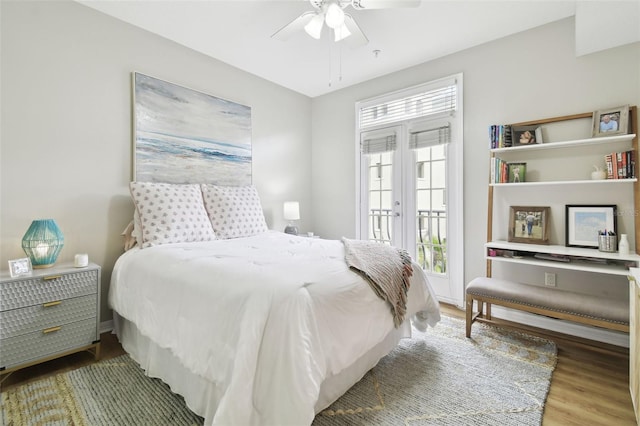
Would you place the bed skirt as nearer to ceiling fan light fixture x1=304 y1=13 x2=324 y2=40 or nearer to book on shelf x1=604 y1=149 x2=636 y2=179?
book on shelf x1=604 y1=149 x2=636 y2=179

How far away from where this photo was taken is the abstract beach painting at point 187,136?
277cm

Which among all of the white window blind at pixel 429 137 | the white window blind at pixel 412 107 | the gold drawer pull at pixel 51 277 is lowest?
the gold drawer pull at pixel 51 277

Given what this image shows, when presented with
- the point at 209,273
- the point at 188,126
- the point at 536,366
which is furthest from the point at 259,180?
the point at 536,366

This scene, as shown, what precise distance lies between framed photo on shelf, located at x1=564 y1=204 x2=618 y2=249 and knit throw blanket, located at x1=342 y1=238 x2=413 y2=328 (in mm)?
1489

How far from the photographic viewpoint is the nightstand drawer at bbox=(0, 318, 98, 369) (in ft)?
5.89

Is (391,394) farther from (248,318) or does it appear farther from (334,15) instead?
(334,15)

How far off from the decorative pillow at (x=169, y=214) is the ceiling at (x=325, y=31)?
1.45 metres

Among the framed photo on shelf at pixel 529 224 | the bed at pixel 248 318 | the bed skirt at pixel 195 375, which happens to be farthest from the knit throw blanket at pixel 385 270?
the framed photo on shelf at pixel 529 224

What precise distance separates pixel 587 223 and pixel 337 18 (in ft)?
8.17

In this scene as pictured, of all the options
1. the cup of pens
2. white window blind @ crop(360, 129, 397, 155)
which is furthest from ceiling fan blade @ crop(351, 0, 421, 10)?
the cup of pens

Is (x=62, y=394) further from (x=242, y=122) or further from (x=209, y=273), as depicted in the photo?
(x=242, y=122)

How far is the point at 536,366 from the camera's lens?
6.67 feet

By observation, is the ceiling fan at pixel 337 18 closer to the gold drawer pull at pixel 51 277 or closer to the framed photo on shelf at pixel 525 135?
the framed photo on shelf at pixel 525 135

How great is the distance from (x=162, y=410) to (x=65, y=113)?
2.28 m
